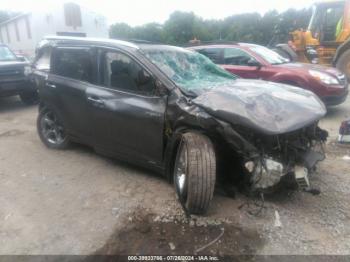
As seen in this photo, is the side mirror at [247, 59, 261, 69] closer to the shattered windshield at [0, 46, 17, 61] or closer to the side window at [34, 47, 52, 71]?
the side window at [34, 47, 52, 71]

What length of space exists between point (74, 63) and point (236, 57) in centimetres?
412

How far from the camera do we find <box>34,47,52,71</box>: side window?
16.1 ft

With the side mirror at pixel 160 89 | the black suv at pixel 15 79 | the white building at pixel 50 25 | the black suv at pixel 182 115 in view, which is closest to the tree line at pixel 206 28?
the white building at pixel 50 25

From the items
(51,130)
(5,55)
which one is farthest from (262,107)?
(5,55)

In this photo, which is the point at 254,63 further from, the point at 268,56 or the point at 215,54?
the point at 215,54

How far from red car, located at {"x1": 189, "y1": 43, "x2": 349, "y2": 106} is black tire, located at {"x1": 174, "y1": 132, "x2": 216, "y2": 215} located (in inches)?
164

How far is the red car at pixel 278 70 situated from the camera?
21.1 feet

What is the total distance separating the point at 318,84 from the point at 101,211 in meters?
5.07

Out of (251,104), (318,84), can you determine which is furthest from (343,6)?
(251,104)

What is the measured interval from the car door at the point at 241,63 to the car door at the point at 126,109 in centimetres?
387

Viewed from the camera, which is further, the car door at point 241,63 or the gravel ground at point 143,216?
the car door at point 241,63

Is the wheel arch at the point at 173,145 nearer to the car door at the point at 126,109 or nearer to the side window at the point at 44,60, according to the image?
the car door at the point at 126,109

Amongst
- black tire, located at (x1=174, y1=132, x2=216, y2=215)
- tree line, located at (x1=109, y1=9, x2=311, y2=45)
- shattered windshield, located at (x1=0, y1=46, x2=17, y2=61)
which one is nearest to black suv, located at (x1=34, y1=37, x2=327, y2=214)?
black tire, located at (x1=174, y1=132, x2=216, y2=215)

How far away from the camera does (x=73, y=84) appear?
14.4ft
